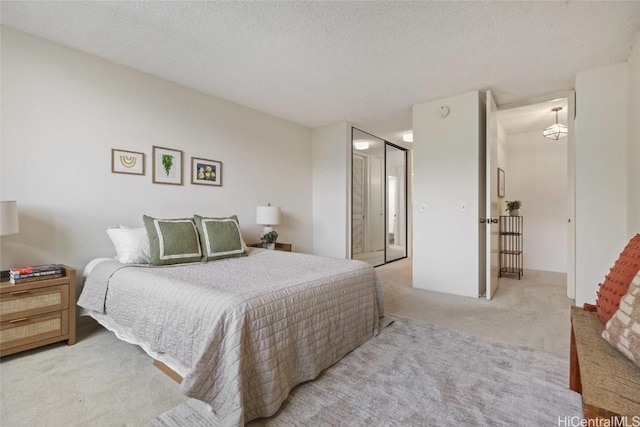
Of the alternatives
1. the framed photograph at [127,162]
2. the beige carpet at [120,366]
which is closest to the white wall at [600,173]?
the beige carpet at [120,366]

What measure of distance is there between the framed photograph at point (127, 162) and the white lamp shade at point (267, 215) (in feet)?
4.51

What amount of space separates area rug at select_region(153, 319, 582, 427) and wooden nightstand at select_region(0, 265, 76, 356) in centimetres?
131

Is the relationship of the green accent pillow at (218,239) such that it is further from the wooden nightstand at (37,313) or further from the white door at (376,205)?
the white door at (376,205)

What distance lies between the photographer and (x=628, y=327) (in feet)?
3.63

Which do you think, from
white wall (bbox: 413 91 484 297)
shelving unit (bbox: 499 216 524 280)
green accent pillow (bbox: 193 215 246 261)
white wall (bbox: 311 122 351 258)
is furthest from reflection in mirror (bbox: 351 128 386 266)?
green accent pillow (bbox: 193 215 246 261)

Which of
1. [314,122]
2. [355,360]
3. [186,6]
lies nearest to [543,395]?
[355,360]

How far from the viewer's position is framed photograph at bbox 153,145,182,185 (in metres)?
3.04

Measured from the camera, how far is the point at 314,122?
4594 mm

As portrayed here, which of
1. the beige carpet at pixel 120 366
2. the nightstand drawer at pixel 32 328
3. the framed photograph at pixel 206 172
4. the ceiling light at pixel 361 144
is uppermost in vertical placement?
the ceiling light at pixel 361 144

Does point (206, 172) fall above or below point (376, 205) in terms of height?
above

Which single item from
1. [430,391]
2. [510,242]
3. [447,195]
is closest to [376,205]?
[510,242]

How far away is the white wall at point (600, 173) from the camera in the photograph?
2750 mm

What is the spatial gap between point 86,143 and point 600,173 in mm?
4739

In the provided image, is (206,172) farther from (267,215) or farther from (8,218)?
(8,218)
